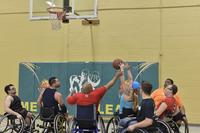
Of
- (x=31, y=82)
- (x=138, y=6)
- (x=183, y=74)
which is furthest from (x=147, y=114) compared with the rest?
(x=31, y=82)

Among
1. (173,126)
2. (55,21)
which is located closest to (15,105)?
(173,126)

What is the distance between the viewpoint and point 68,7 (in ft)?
37.5

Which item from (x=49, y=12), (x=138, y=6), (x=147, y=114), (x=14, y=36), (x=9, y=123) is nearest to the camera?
(x=147, y=114)

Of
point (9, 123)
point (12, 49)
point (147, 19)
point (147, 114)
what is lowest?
point (9, 123)

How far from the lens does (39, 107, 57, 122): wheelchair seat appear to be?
7453 mm

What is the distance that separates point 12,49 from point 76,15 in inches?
111

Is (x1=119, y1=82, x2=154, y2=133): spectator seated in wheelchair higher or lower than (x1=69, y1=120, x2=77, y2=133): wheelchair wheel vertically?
higher

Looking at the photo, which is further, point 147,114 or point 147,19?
point 147,19

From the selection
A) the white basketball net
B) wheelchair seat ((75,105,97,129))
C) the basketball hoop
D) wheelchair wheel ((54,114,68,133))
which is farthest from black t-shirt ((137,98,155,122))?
the white basketball net

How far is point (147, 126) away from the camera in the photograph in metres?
5.92

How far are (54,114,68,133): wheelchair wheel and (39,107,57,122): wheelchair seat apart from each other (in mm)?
141

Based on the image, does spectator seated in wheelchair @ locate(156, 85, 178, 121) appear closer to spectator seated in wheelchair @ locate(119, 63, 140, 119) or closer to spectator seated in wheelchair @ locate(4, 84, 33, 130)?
spectator seated in wheelchair @ locate(119, 63, 140, 119)

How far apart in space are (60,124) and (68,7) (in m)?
4.83

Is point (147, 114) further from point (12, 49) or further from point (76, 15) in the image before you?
point (12, 49)
